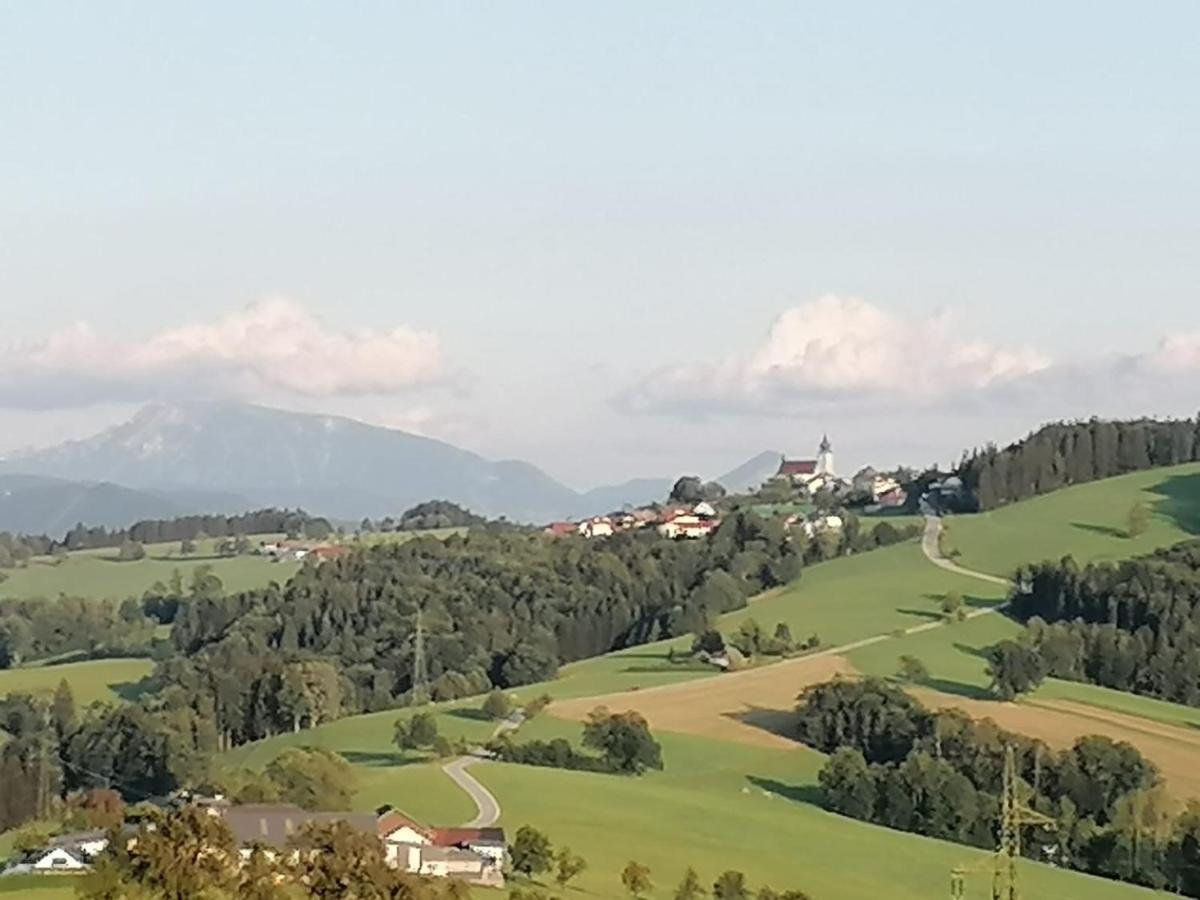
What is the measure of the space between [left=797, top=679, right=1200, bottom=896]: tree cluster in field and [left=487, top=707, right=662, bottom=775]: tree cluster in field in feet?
28.5

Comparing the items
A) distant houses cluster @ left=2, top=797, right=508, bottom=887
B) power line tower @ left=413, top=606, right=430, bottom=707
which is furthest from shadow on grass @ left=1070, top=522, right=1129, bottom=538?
distant houses cluster @ left=2, top=797, right=508, bottom=887

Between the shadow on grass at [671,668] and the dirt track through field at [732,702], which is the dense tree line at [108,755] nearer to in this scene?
the dirt track through field at [732,702]

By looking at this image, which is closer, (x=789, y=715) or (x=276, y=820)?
(x=276, y=820)

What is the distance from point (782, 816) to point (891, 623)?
2081 inches

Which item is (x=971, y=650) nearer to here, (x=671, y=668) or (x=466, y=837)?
(x=671, y=668)

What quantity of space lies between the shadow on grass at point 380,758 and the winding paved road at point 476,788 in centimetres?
212

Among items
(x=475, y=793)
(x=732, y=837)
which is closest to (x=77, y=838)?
(x=475, y=793)

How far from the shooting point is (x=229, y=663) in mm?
132875

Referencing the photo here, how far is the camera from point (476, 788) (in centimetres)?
8425

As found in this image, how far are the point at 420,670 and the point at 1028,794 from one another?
5861 centimetres

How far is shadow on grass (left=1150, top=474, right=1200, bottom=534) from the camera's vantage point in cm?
16238

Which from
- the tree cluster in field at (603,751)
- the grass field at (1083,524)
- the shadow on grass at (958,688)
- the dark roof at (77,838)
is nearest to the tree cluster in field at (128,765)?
the dark roof at (77,838)

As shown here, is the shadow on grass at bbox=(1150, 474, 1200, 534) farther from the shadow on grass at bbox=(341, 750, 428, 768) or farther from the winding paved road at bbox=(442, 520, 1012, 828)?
the shadow on grass at bbox=(341, 750, 428, 768)

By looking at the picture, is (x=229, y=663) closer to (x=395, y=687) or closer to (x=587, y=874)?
(x=395, y=687)
